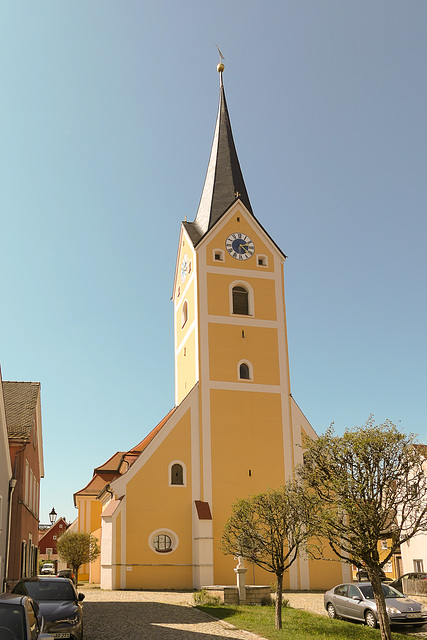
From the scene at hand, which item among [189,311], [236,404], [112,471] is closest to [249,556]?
[236,404]

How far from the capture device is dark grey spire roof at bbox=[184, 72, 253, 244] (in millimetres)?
38688

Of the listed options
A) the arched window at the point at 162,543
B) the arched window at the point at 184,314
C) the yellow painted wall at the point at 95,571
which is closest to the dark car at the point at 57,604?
the arched window at the point at 162,543

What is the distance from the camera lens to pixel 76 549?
119ft

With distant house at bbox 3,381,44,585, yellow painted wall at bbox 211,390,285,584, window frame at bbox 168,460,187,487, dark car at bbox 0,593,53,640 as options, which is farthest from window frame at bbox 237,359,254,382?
dark car at bbox 0,593,53,640

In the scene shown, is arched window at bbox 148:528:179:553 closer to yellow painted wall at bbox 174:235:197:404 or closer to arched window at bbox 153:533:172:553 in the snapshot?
arched window at bbox 153:533:172:553

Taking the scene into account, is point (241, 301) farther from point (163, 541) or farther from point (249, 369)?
point (163, 541)

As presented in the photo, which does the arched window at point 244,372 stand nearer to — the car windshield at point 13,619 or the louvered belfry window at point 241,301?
the louvered belfry window at point 241,301

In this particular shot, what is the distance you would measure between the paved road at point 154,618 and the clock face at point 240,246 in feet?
61.5

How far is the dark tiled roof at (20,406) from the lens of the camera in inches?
911

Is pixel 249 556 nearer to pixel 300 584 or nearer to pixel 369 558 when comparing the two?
pixel 369 558

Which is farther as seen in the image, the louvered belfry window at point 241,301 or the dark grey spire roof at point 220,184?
the dark grey spire roof at point 220,184

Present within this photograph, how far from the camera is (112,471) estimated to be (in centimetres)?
Answer: 4641

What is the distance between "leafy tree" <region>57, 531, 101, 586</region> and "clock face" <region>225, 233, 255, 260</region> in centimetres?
1880

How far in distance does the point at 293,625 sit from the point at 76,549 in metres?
22.8
